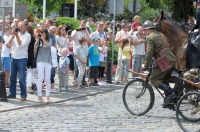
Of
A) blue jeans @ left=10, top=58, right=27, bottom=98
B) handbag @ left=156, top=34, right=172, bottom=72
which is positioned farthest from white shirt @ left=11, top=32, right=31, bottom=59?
handbag @ left=156, top=34, right=172, bottom=72

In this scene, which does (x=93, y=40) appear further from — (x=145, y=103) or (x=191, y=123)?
(x=191, y=123)

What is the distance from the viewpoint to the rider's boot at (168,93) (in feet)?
45.0

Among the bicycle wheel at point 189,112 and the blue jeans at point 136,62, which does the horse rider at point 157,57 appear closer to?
the bicycle wheel at point 189,112

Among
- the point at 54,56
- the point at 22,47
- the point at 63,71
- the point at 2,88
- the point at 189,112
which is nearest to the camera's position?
the point at 189,112

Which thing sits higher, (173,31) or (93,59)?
(173,31)

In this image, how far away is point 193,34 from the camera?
584 inches

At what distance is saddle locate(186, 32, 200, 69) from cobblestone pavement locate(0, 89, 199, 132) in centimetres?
120

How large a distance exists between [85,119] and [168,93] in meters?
1.85

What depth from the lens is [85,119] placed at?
44.5 ft

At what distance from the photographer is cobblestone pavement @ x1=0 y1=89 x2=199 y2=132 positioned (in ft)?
40.7

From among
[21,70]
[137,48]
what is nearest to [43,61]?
[21,70]

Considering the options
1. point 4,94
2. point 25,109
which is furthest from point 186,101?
point 4,94

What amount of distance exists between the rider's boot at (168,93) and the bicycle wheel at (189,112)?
1.51 metres

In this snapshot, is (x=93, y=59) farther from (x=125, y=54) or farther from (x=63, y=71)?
(x=63, y=71)
